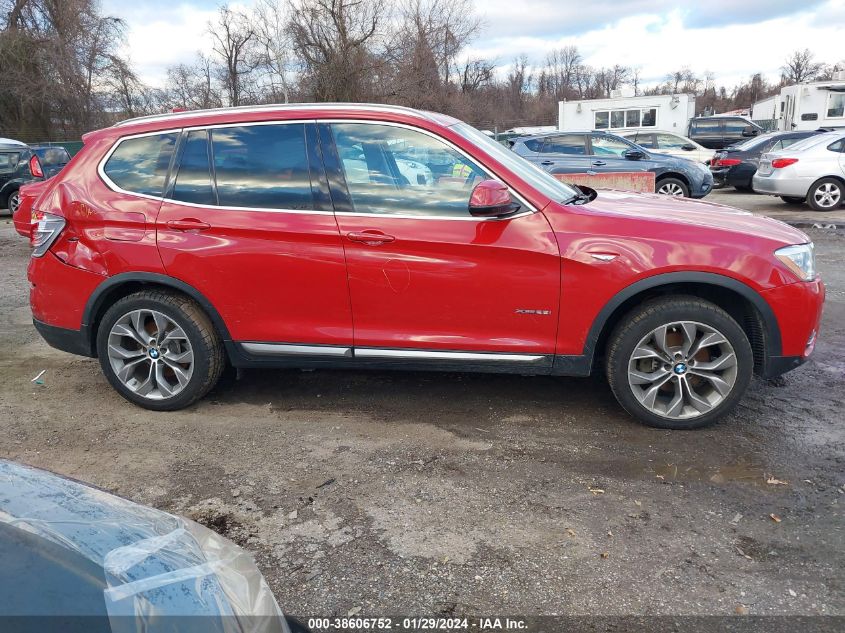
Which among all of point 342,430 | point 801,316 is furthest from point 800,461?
point 342,430

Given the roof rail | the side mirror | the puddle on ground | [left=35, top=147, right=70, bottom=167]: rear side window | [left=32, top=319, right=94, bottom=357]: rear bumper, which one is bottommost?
the puddle on ground

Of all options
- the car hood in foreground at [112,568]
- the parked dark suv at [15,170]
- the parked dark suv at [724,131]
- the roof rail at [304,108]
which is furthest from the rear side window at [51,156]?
the parked dark suv at [724,131]

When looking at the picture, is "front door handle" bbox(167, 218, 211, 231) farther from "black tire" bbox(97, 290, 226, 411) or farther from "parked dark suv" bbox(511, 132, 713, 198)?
"parked dark suv" bbox(511, 132, 713, 198)

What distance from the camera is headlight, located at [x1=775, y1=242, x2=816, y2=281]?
363 centimetres

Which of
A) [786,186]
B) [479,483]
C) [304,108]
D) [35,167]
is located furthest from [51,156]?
[786,186]

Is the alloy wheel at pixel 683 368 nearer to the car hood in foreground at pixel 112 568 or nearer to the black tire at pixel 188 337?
the black tire at pixel 188 337

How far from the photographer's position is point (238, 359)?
4.18 m

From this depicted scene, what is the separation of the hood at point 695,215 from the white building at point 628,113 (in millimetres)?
25244

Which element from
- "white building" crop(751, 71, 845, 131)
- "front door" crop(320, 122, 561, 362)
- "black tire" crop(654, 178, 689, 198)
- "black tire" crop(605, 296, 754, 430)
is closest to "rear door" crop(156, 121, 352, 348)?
"front door" crop(320, 122, 561, 362)

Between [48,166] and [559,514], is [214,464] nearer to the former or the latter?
[559,514]

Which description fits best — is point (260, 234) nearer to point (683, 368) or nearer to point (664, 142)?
point (683, 368)

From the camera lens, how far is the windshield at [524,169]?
3.91m

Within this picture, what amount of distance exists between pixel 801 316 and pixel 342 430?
269 cm

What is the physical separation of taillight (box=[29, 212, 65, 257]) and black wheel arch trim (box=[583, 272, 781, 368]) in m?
3.37
